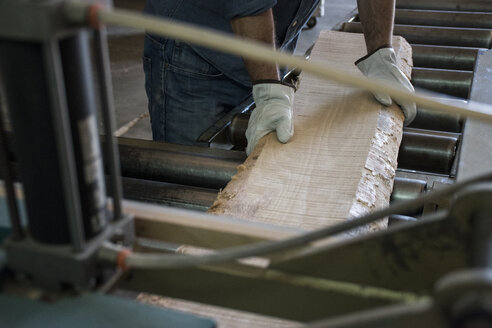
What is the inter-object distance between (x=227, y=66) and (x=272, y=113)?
65 centimetres

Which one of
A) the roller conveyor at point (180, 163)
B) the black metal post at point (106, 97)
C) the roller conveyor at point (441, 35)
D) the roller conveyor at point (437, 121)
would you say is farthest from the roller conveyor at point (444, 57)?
the black metal post at point (106, 97)

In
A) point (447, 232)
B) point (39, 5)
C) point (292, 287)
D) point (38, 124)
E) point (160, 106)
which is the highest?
point (39, 5)

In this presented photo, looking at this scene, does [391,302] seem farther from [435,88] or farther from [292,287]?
[435,88]

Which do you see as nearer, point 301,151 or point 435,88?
point 301,151

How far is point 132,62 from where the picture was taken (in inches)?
214

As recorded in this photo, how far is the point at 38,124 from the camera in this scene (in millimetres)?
660

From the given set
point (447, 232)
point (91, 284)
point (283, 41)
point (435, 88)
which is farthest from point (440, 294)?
point (435, 88)

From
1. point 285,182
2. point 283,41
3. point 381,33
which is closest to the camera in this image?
point 285,182

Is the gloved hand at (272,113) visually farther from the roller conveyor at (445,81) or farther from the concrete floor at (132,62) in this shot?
the concrete floor at (132,62)

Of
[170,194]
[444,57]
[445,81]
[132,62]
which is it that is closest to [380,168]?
[170,194]

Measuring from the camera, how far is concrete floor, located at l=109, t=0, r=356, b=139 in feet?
14.3

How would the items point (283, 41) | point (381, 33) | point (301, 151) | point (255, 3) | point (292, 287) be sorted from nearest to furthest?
point (292, 287), point (301, 151), point (255, 3), point (381, 33), point (283, 41)

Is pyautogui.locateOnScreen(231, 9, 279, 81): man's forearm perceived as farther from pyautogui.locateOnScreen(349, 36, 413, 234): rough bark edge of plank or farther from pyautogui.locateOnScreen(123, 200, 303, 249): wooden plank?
pyautogui.locateOnScreen(123, 200, 303, 249): wooden plank

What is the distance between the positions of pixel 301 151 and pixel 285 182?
0.59ft
